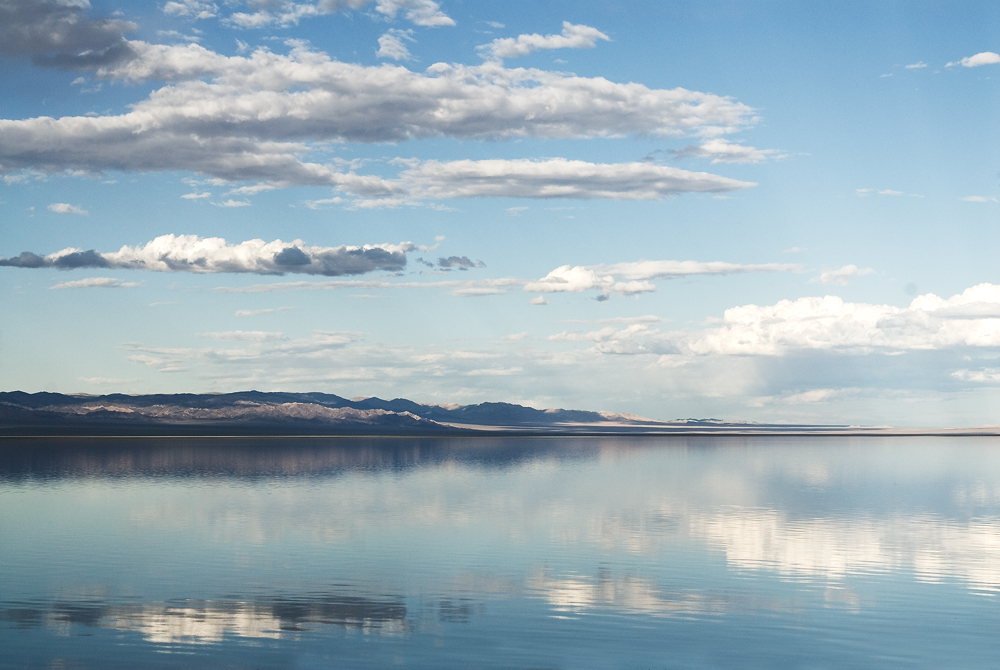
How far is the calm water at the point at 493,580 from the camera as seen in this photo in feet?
72.3

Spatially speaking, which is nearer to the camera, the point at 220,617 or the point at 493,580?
the point at 220,617

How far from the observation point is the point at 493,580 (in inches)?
1203

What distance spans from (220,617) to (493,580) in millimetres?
8748

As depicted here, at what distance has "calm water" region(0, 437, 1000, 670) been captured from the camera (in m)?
22.0

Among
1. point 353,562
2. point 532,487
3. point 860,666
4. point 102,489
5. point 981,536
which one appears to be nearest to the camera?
point 860,666

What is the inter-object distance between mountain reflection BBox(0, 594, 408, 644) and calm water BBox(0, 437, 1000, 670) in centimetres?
10

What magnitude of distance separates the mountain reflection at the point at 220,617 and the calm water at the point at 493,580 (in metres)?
0.10

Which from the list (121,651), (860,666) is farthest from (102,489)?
(860,666)

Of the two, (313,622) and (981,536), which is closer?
(313,622)

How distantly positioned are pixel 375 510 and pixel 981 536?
27.7m

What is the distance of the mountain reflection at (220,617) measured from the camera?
23359mm

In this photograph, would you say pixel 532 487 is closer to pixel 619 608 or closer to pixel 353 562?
pixel 353 562

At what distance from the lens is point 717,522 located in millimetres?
46969

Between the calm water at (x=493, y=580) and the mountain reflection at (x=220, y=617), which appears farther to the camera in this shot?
the mountain reflection at (x=220, y=617)
